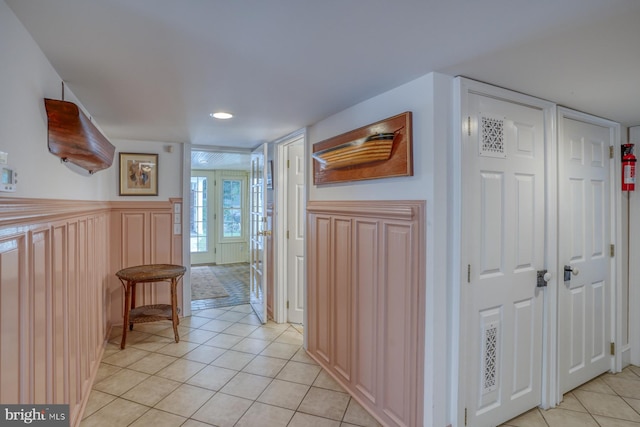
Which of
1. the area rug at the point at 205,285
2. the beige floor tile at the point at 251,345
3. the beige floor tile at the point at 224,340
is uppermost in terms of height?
the area rug at the point at 205,285

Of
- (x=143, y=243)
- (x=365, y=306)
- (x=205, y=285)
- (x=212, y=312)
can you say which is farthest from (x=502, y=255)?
(x=205, y=285)

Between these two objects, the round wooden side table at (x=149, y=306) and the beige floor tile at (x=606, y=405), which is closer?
the beige floor tile at (x=606, y=405)

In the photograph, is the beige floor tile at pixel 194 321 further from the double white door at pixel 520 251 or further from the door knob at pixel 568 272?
the door knob at pixel 568 272

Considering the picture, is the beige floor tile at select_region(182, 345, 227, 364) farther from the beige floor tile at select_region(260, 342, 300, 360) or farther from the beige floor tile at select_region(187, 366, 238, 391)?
the beige floor tile at select_region(260, 342, 300, 360)

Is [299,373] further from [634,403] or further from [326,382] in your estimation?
[634,403]

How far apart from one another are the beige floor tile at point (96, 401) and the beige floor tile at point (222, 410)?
64cm

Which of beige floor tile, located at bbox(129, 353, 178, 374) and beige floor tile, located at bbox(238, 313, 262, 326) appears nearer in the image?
beige floor tile, located at bbox(129, 353, 178, 374)

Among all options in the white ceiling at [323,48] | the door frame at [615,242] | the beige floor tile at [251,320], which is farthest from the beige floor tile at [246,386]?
the door frame at [615,242]

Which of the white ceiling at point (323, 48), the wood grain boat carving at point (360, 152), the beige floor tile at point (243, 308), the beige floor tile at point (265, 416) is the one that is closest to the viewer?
the white ceiling at point (323, 48)

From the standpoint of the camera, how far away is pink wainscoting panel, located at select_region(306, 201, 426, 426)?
5.74ft

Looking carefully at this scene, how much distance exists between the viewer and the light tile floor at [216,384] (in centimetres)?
201

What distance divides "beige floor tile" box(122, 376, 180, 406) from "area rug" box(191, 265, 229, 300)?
2242 mm

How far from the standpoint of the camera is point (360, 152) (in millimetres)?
2021

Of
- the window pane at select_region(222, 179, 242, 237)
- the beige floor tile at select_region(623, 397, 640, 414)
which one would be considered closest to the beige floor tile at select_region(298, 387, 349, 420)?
the beige floor tile at select_region(623, 397, 640, 414)
